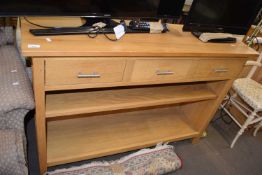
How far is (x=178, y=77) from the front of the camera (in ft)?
4.08

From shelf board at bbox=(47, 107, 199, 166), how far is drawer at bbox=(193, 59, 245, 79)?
20.6 inches

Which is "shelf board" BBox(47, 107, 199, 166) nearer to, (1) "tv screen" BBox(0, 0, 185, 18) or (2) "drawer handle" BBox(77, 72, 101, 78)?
(2) "drawer handle" BBox(77, 72, 101, 78)

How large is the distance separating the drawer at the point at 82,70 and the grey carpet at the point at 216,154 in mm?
673

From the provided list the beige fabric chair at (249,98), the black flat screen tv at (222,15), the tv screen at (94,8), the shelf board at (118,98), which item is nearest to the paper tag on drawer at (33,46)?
the tv screen at (94,8)

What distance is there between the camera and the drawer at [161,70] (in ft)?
3.61

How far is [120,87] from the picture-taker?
4.63 ft

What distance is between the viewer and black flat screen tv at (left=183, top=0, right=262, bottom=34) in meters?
1.26

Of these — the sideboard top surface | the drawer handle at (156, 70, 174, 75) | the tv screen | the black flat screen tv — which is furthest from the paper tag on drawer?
the black flat screen tv

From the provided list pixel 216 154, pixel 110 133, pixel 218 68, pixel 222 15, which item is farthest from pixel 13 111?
pixel 216 154

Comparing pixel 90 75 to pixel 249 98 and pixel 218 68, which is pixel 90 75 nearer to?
pixel 218 68

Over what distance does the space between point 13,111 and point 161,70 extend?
0.73 meters

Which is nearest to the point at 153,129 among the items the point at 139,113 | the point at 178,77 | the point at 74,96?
the point at 139,113

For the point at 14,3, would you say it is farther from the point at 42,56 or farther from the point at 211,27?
the point at 211,27

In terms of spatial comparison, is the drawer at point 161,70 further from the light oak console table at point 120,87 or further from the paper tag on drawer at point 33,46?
the paper tag on drawer at point 33,46
